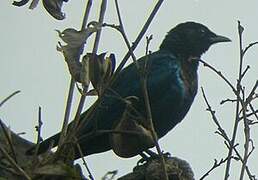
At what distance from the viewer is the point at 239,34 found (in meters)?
3.48

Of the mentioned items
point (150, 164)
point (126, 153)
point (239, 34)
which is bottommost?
point (150, 164)

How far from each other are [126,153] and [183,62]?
3217 mm

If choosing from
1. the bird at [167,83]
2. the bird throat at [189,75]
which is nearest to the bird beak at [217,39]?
the bird at [167,83]

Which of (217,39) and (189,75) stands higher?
(217,39)

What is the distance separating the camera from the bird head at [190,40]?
21.0ft

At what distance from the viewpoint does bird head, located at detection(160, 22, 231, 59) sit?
21.0 feet

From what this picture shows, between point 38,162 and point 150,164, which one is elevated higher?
point 38,162

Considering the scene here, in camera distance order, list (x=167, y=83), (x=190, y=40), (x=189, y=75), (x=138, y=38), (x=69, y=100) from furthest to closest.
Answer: (x=190, y=40) < (x=189, y=75) < (x=167, y=83) < (x=69, y=100) < (x=138, y=38)

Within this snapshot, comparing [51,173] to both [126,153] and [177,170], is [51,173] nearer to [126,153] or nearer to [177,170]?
[126,153]

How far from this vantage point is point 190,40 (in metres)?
6.47

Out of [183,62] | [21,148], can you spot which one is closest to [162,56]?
[183,62]

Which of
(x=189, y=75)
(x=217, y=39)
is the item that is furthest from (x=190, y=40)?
(x=189, y=75)

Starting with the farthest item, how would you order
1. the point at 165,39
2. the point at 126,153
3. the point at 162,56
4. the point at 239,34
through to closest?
1. the point at 165,39
2. the point at 162,56
3. the point at 239,34
4. the point at 126,153

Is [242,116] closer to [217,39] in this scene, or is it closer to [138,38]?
[138,38]
